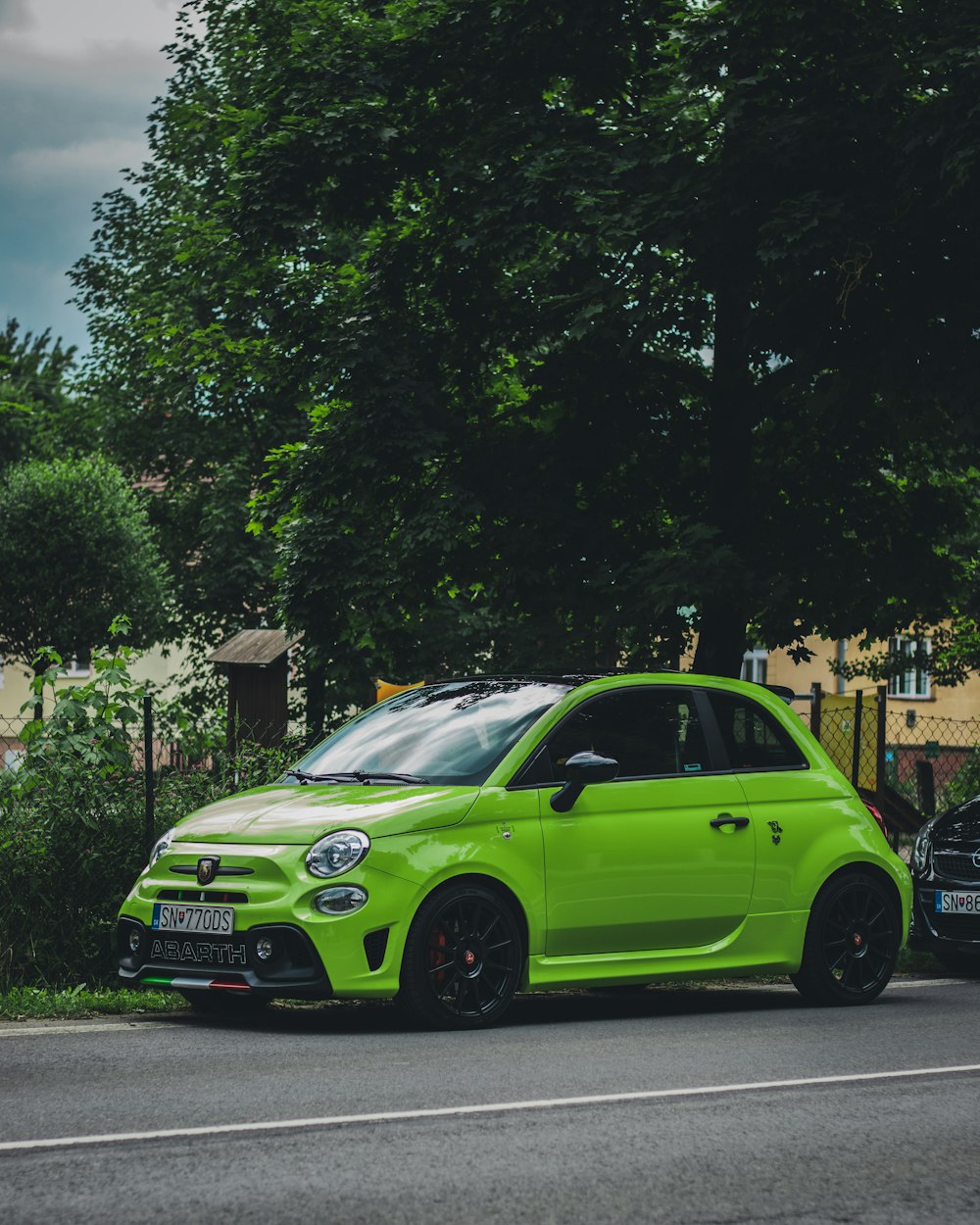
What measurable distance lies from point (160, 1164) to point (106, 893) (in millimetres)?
5019

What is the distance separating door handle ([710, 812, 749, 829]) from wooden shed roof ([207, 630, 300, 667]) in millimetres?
7391

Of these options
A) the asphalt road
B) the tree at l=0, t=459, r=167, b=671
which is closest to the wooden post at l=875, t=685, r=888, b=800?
the asphalt road

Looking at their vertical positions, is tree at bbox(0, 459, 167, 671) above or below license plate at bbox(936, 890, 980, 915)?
above

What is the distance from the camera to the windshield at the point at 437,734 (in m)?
9.45

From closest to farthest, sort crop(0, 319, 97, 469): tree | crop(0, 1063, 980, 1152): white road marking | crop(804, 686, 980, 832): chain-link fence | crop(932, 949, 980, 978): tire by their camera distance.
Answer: crop(0, 1063, 980, 1152): white road marking, crop(932, 949, 980, 978): tire, crop(804, 686, 980, 832): chain-link fence, crop(0, 319, 97, 469): tree

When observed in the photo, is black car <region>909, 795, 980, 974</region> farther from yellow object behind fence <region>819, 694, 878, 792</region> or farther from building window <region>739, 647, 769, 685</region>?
building window <region>739, 647, 769, 685</region>

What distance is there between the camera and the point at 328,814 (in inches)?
350

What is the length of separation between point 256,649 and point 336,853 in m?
8.60

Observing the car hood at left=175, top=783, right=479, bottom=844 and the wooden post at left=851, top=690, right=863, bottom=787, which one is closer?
the car hood at left=175, top=783, right=479, bottom=844

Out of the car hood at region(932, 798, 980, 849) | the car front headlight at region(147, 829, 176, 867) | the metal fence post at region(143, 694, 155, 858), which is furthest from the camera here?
the car hood at region(932, 798, 980, 849)

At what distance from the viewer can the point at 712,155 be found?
597 inches

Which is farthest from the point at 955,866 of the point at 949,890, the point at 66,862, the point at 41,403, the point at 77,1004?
Result: the point at 41,403

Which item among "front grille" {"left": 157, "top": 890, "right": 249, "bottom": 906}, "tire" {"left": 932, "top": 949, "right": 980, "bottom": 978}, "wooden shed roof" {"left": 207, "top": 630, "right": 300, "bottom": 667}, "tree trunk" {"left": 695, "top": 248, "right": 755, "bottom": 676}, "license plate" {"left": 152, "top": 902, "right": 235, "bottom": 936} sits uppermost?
"tree trunk" {"left": 695, "top": 248, "right": 755, "bottom": 676}

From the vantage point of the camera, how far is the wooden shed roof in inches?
660
